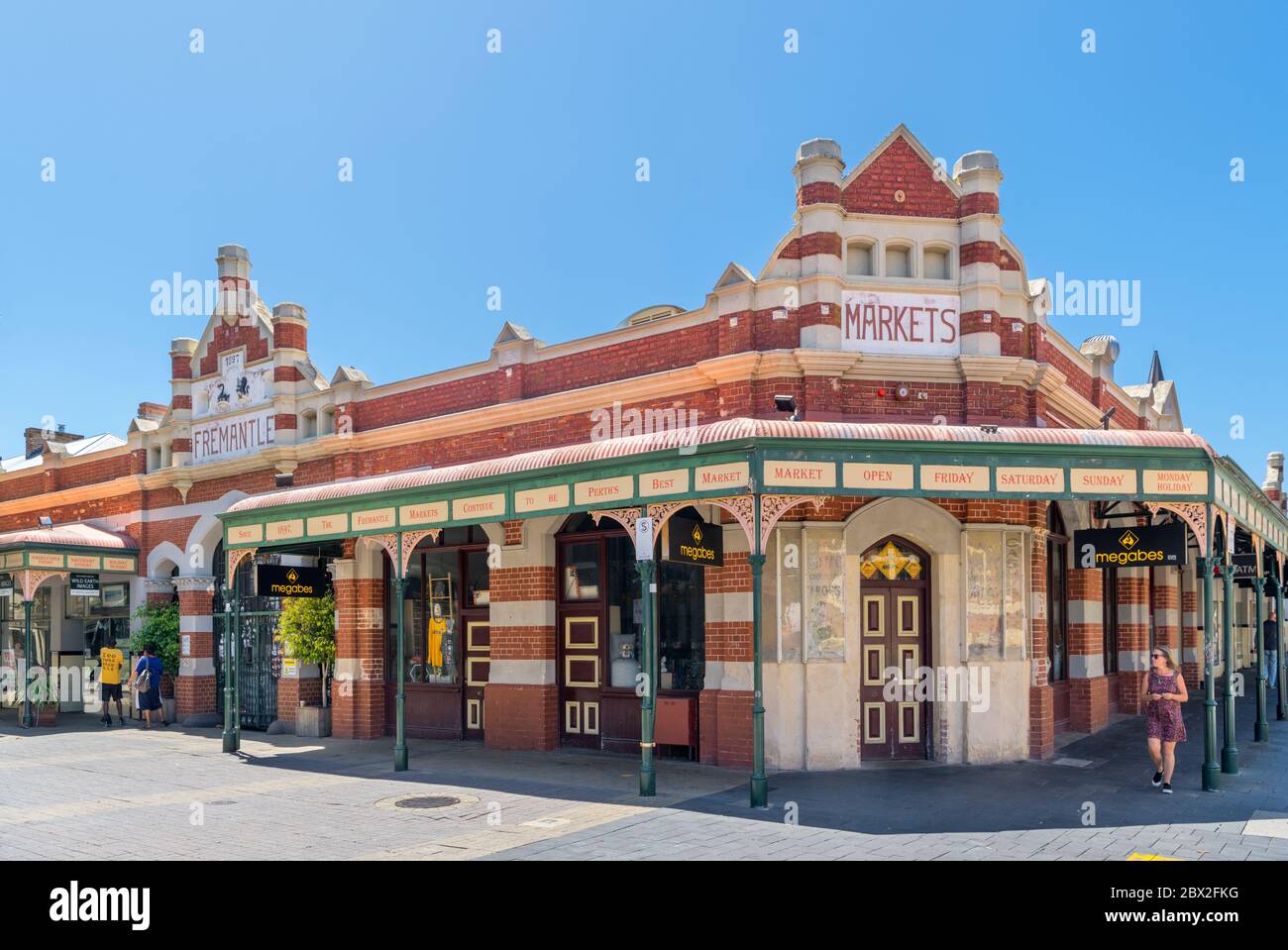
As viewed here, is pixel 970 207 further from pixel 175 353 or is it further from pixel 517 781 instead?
pixel 175 353

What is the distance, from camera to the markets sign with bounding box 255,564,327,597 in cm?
1758

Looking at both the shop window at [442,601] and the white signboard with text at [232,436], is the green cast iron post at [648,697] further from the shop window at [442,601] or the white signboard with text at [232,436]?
the white signboard with text at [232,436]

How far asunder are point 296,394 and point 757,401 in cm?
1012

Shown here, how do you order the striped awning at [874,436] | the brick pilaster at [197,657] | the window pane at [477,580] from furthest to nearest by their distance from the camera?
the brick pilaster at [197,657]
the window pane at [477,580]
the striped awning at [874,436]

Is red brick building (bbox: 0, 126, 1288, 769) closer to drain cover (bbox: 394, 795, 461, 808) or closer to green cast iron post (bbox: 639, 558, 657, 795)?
green cast iron post (bbox: 639, 558, 657, 795)

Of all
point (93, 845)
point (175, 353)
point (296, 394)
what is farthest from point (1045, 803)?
point (175, 353)

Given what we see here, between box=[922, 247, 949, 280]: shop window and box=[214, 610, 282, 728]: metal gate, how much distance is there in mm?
12682

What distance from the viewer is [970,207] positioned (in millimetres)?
A: 13789

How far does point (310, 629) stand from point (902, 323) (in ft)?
36.5

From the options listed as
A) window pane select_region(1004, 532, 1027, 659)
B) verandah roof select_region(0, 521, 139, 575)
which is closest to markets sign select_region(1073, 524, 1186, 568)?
window pane select_region(1004, 532, 1027, 659)

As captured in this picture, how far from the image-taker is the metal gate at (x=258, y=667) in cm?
1967

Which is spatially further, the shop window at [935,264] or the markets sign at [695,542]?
the shop window at [935,264]

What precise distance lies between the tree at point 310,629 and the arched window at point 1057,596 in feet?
38.5

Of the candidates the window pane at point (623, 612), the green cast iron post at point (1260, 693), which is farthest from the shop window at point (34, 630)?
the green cast iron post at point (1260, 693)
